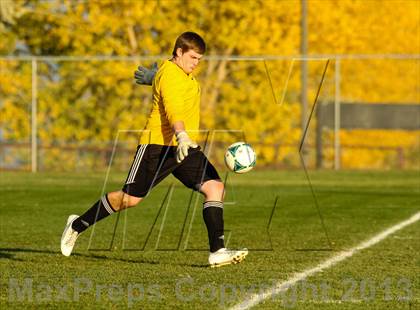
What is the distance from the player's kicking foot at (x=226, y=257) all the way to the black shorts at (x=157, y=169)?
0.57 metres

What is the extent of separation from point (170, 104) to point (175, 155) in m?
0.42

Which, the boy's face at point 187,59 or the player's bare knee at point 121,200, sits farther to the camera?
the player's bare knee at point 121,200

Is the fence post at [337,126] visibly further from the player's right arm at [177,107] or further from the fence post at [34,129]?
the player's right arm at [177,107]

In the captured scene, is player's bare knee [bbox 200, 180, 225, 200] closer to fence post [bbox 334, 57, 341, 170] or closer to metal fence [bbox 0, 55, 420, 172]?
metal fence [bbox 0, 55, 420, 172]

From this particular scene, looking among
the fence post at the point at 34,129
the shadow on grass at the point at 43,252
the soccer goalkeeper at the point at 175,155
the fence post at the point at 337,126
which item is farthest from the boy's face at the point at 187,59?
the fence post at the point at 34,129

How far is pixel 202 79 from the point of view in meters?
33.4

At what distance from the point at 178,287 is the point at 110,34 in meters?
26.0

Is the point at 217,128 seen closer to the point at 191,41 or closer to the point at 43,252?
the point at 43,252

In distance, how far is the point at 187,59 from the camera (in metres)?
9.69

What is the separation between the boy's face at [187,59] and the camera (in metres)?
9.66

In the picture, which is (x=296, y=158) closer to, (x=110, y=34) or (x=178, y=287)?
(x=110, y=34)

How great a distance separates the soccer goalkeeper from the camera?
9.63 m

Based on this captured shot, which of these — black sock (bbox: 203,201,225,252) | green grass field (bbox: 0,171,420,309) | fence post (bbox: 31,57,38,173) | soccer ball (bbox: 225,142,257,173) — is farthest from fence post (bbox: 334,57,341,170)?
black sock (bbox: 203,201,225,252)

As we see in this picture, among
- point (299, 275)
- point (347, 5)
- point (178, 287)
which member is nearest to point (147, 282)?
point (178, 287)
